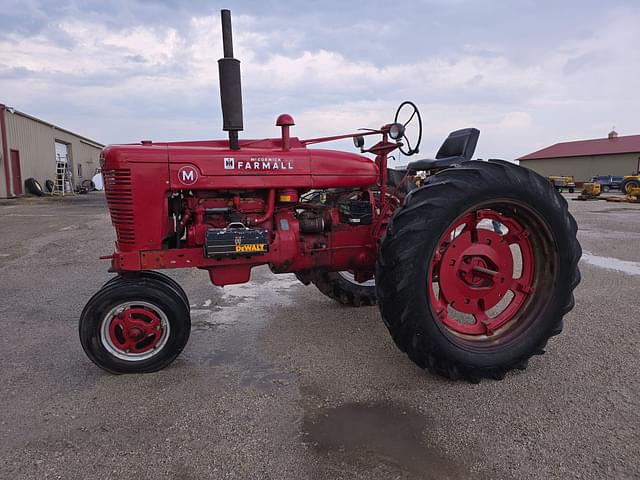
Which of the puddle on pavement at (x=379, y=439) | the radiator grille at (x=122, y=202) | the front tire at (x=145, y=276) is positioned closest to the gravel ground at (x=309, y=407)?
the puddle on pavement at (x=379, y=439)

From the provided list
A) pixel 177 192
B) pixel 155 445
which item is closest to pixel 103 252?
pixel 177 192

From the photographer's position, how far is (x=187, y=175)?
2.91 m

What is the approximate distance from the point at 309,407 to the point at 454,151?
230 cm

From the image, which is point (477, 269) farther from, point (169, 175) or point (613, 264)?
point (613, 264)

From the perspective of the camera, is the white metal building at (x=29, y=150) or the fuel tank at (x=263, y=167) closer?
the fuel tank at (x=263, y=167)

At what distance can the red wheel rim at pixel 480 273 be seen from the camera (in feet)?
9.47

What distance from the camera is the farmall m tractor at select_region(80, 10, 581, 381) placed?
2.60 metres

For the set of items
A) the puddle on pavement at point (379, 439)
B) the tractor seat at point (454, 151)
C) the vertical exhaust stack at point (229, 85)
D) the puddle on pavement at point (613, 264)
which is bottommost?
the puddle on pavement at point (379, 439)

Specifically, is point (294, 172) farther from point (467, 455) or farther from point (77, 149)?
point (77, 149)

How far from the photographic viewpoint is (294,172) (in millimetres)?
3135

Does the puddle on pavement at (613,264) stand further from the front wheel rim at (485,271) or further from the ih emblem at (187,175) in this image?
the ih emblem at (187,175)

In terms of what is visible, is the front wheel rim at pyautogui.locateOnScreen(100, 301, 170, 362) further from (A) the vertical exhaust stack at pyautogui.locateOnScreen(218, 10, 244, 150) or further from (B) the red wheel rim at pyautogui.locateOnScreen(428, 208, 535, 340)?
(B) the red wheel rim at pyautogui.locateOnScreen(428, 208, 535, 340)

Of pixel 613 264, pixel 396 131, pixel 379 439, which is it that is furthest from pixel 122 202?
pixel 613 264

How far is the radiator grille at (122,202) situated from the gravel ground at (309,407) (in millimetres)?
875
